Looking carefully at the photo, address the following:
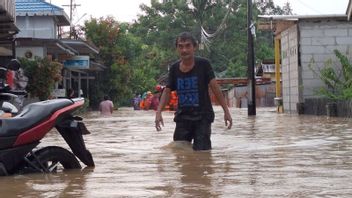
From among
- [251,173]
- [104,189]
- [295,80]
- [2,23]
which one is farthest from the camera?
[295,80]

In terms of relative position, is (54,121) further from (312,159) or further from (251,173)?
(312,159)

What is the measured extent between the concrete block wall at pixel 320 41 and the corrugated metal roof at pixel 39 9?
12.1 m

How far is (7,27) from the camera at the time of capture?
17.8 meters

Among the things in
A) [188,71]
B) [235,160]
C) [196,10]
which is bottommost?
[235,160]

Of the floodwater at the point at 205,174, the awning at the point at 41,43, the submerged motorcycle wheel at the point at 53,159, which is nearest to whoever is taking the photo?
the floodwater at the point at 205,174

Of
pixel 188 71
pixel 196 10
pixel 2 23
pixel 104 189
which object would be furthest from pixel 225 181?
pixel 196 10

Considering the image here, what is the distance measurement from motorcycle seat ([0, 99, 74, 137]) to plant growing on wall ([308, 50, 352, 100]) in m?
14.4

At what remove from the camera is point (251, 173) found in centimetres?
568

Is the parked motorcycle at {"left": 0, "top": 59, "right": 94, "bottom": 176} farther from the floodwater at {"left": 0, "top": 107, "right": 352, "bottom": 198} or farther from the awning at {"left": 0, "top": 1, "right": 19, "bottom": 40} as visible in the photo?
the awning at {"left": 0, "top": 1, "right": 19, "bottom": 40}

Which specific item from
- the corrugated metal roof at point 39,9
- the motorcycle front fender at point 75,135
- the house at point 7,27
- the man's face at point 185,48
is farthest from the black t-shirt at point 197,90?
the corrugated metal roof at point 39,9

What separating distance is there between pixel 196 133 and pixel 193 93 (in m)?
0.48

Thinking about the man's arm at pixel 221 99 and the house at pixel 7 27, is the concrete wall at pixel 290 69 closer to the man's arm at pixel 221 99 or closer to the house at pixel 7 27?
the house at pixel 7 27

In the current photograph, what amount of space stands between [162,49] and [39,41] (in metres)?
38.9

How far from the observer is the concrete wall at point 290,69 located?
2368 centimetres
